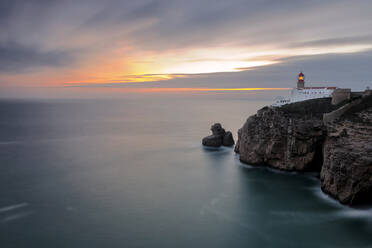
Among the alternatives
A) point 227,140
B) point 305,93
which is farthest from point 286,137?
point 305,93

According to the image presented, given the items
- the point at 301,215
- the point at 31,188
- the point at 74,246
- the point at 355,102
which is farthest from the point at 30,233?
the point at 355,102

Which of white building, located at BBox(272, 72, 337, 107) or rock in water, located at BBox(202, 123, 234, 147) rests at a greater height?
white building, located at BBox(272, 72, 337, 107)

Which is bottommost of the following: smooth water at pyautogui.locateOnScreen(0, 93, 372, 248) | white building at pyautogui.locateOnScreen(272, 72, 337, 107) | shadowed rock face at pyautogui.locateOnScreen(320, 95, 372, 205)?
smooth water at pyautogui.locateOnScreen(0, 93, 372, 248)

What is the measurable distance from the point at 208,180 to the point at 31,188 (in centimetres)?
1670

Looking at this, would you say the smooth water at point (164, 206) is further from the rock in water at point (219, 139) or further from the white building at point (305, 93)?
the white building at point (305, 93)

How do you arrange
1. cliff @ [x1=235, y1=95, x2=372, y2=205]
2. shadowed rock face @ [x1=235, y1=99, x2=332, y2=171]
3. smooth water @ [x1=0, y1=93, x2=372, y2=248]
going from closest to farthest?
smooth water @ [x1=0, y1=93, x2=372, y2=248]
cliff @ [x1=235, y1=95, x2=372, y2=205]
shadowed rock face @ [x1=235, y1=99, x2=332, y2=171]

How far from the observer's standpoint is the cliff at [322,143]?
16.4m

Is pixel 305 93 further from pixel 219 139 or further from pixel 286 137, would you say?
pixel 286 137

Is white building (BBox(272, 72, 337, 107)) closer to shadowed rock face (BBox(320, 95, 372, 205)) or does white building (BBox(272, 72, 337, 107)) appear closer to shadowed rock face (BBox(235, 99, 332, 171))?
shadowed rock face (BBox(235, 99, 332, 171))

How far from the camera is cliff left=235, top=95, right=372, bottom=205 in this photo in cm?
1642

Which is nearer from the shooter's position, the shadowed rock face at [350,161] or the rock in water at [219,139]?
the shadowed rock face at [350,161]

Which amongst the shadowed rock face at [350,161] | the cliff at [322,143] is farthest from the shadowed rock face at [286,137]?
the shadowed rock face at [350,161]

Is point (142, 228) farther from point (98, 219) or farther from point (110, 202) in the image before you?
point (110, 202)

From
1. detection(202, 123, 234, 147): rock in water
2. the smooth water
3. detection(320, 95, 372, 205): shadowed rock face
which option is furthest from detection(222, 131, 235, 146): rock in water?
detection(320, 95, 372, 205): shadowed rock face
